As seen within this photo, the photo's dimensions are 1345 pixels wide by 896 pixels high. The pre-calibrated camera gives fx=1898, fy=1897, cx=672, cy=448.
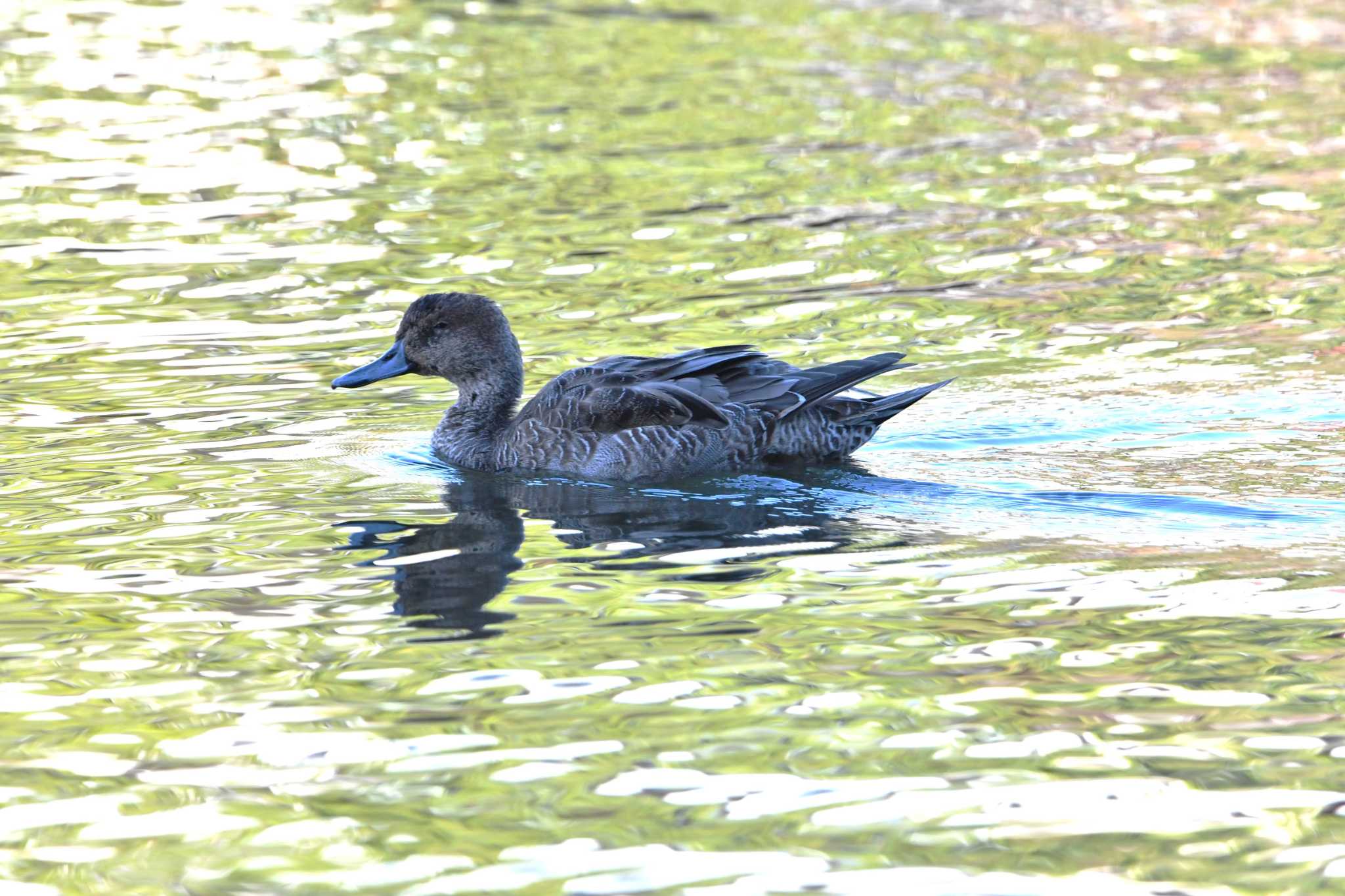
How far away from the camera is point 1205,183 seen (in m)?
18.5

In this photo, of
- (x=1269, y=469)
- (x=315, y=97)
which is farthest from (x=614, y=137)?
(x=1269, y=469)

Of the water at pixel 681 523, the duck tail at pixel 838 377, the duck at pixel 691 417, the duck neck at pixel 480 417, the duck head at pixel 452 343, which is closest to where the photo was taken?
the water at pixel 681 523

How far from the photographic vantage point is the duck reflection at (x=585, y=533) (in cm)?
865

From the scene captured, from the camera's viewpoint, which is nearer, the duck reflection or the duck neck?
the duck reflection

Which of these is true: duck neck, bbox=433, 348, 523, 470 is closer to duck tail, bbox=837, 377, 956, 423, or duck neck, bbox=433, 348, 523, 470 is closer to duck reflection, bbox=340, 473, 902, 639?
duck reflection, bbox=340, 473, 902, 639

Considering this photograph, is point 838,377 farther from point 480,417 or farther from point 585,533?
point 480,417

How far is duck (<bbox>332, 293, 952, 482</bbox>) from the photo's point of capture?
10609 mm

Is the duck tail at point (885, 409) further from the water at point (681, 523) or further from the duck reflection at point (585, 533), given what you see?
the duck reflection at point (585, 533)

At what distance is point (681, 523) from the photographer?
9.80m

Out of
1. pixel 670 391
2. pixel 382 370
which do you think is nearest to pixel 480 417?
pixel 382 370

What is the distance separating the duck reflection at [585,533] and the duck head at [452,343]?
88 centimetres

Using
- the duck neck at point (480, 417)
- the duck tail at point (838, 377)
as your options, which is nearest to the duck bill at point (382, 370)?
the duck neck at point (480, 417)

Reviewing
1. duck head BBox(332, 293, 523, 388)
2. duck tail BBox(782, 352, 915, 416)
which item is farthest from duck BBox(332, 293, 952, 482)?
duck head BBox(332, 293, 523, 388)

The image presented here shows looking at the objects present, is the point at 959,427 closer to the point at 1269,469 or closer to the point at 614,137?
the point at 1269,469
